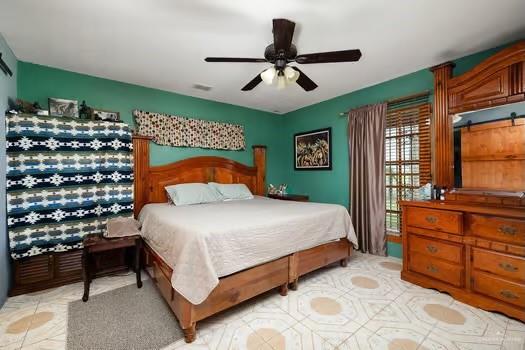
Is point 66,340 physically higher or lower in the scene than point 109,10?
lower

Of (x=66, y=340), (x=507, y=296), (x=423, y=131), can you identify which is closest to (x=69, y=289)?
(x=66, y=340)

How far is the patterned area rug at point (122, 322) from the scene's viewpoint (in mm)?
1607

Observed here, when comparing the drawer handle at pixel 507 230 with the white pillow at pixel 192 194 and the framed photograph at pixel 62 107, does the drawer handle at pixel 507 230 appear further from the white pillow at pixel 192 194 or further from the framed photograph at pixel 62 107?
the framed photograph at pixel 62 107

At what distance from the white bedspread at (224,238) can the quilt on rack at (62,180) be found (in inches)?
23.6

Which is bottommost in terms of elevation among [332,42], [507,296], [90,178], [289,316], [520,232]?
[289,316]

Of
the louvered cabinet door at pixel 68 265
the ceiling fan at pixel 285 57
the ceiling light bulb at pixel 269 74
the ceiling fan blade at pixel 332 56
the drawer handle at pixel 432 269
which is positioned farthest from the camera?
the louvered cabinet door at pixel 68 265

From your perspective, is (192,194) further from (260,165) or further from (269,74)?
(269,74)

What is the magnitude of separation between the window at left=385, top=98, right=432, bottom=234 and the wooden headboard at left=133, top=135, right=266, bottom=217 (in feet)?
7.38

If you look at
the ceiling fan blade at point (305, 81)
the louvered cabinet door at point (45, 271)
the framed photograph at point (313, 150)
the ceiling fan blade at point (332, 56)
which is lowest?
the louvered cabinet door at point (45, 271)

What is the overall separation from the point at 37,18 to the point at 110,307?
2551 mm

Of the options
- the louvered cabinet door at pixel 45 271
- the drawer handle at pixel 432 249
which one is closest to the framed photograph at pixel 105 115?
the louvered cabinet door at pixel 45 271

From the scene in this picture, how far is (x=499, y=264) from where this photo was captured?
1857mm

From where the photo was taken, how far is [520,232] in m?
1.77

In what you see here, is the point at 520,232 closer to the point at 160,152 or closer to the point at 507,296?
the point at 507,296
